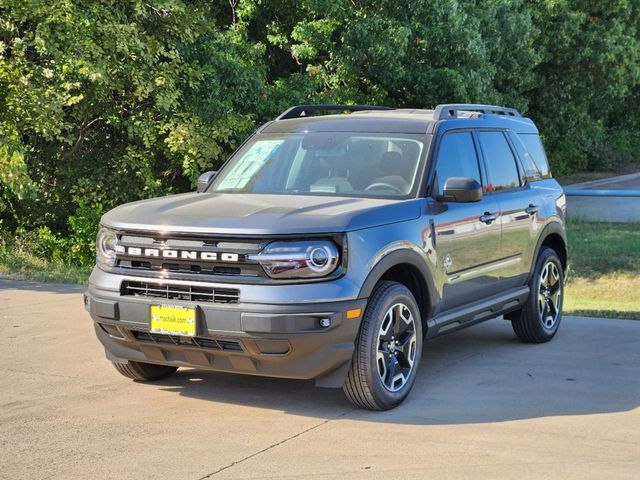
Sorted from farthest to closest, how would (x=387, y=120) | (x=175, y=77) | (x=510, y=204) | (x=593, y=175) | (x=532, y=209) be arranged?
1. (x=593, y=175)
2. (x=175, y=77)
3. (x=532, y=209)
4. (x=510, y=204)
5. (x=387, y=120)

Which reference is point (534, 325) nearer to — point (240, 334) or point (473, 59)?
point (240, 334)

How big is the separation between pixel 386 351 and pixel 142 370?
174 centimetres

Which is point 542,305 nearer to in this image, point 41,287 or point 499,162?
point 499,162

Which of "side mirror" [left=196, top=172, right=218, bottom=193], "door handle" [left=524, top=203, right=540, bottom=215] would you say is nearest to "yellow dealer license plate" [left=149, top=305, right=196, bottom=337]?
"side mirror" [left=196, top=172, right=218, bottom=193]

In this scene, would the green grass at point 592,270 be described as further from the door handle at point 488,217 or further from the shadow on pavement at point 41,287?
the door handle at point 488,217

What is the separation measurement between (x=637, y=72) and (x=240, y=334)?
1162 inches

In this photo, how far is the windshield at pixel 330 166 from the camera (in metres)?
7.27

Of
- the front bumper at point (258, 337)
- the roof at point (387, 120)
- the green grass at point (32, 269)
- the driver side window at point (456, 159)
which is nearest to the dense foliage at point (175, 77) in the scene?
the green grass at point (32, 269)

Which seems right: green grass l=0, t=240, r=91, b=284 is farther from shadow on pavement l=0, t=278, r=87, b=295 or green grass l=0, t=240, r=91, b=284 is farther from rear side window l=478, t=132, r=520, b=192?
rear side window l=478, t=132, r=520, b=192

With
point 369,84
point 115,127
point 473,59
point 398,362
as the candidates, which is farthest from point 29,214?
point 398,362

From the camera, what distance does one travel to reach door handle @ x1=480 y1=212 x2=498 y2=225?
7797 millimetres

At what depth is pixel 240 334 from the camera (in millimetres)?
6051

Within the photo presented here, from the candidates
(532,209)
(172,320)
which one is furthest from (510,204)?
(172,320)

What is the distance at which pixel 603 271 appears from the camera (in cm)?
1759
